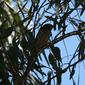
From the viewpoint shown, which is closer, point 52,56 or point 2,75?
point 2,75

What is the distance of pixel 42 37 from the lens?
99 cm

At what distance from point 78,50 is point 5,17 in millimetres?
219

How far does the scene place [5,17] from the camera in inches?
38.4

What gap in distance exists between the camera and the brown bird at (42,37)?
96cm

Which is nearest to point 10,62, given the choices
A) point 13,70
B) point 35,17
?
point 13,70

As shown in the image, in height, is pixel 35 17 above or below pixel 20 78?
above

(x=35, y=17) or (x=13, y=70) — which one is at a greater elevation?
(x=35, y=17)

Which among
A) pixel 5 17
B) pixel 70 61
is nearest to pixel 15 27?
pixel 5 17

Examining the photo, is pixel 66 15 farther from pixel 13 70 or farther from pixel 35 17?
pixel 13 70

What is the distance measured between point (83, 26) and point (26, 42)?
0.17 metres

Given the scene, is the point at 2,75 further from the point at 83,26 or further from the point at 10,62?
the point at 83,26

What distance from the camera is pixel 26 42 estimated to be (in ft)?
3.23

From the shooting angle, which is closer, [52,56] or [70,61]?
[70,61]

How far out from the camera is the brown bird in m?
0.96
